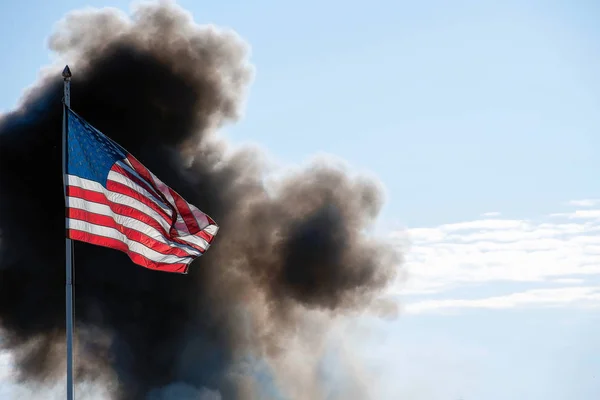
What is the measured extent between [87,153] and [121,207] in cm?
121

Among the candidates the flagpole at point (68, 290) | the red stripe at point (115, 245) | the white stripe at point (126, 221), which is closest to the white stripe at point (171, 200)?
the white stripe at point (126, 221)

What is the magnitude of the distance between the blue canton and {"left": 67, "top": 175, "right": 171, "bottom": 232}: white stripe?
0.09 m

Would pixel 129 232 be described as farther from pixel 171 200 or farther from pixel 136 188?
pixel 171 200

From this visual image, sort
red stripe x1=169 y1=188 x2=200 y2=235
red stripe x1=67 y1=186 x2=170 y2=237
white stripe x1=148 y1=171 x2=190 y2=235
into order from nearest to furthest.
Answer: red stripe x1=67 y1=186 x2=170 y2=237, white stripe x1=148 y1=171 x2=190 y2=235, red stripe x1=169 y1=188 x2=200 y2=235

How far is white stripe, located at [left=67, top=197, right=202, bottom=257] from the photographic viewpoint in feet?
58.4

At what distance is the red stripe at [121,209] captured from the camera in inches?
706

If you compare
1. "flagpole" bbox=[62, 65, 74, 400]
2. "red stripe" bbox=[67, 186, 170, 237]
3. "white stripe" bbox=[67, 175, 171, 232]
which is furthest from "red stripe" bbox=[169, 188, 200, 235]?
"flagpole" bbox=[62, 65, 74, 400]

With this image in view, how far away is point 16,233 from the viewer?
49375 mm

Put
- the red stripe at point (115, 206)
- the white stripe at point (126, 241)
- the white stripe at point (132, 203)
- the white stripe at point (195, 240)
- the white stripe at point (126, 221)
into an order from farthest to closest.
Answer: the white stripe at point (195, 240) → the white stripe at point (132, 203) → the red stripe at point (115, 206) → the white stripe at point (126, 221) → the white stripe at point (126, 241)

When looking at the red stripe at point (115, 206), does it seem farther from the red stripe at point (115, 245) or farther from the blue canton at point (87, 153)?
the red stripe at point (115, 245)

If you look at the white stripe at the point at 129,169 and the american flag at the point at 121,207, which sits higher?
the white stripe at the point at 129,169

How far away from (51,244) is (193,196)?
772 centimetres

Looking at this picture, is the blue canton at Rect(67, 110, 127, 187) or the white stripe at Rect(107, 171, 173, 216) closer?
the blue canton at Rect(67, 110, 127, 187)

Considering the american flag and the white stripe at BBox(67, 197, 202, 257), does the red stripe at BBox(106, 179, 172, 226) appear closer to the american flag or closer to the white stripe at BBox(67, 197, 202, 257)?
the american flag
